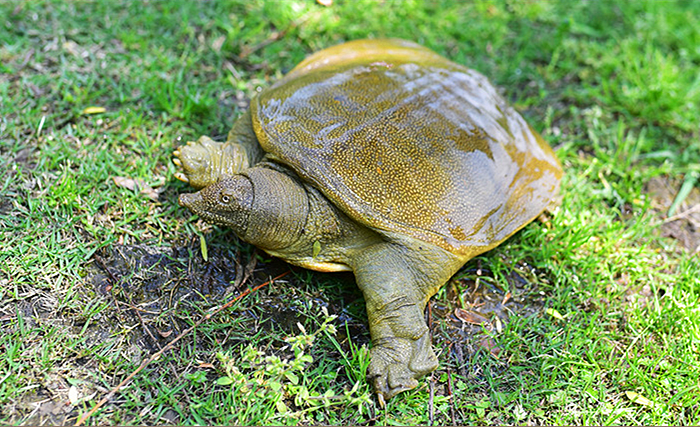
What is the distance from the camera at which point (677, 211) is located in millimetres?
3309

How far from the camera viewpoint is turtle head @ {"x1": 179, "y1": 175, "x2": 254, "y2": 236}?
2.37 meters

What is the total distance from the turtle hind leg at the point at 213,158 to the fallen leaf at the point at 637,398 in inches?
80.6

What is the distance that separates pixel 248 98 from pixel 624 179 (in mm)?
2359

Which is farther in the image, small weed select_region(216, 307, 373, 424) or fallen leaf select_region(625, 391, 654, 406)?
fallen leaf select_region(625, 391, 654, 406)

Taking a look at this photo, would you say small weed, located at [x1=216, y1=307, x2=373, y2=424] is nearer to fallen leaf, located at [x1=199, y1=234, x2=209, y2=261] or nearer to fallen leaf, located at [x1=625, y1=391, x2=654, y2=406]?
fallen leaf, located at [x1=199, y1=234, x2=209, y2=261]

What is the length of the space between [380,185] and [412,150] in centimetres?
24

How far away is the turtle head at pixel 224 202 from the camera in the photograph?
2367mm

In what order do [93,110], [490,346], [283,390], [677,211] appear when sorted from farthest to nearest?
[677,211] → [93,110] → [490,346] → [283,390]


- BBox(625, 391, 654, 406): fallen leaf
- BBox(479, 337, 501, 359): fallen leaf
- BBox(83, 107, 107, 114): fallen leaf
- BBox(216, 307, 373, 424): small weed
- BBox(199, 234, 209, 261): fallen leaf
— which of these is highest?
BBox(83, 107, 107, 114): fallen leaf

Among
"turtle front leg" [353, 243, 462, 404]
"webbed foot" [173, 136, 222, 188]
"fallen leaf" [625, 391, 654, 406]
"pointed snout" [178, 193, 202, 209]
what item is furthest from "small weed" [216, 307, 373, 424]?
"fallen leaf" [625, 391, 654, 406]

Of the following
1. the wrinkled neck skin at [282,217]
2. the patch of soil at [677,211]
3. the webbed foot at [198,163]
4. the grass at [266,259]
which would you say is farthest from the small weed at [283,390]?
the patch of soil at [677,211]

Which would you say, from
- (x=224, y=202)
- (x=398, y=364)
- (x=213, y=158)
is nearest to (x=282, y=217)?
(x=224, y=202)

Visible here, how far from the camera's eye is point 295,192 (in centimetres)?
251

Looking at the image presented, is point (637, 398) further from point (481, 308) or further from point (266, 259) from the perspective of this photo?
point (266, 259)
